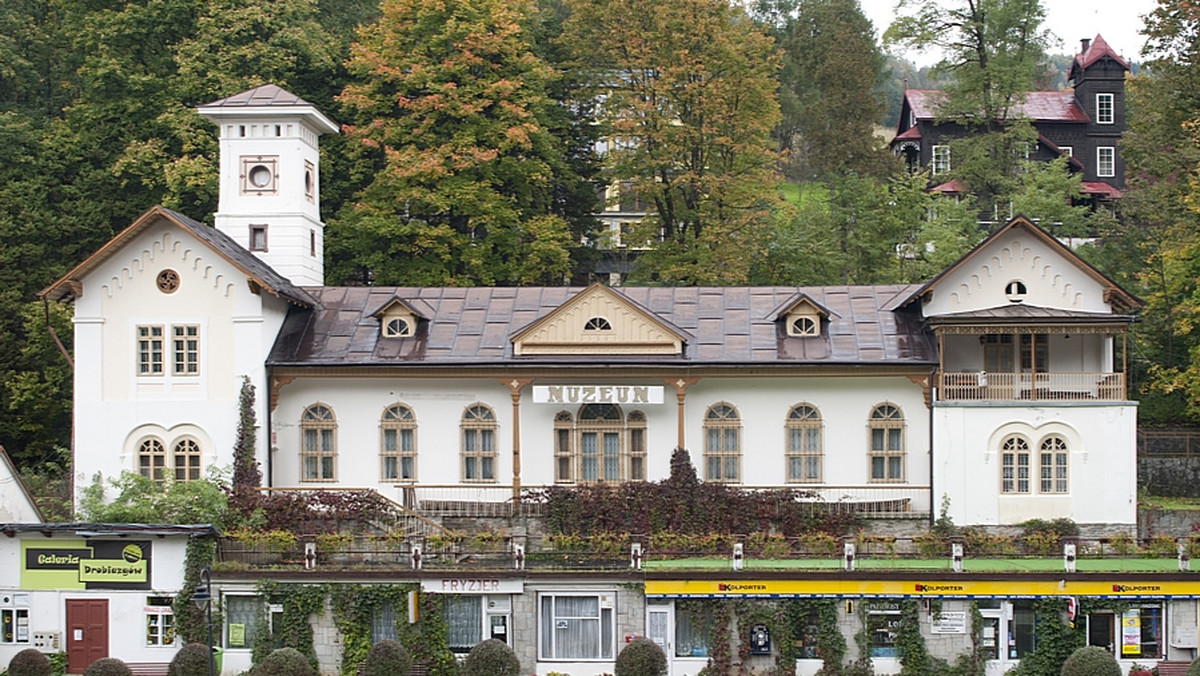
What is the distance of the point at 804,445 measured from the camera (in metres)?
37.9

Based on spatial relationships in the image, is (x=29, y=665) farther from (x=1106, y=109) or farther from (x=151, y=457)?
(x=1106, y=109)

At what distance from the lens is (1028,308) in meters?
36.7

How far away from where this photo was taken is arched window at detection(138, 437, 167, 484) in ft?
123

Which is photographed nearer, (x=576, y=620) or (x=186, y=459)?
(x=576, y=620)

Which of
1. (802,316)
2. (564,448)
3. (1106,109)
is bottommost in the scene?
(564,448)

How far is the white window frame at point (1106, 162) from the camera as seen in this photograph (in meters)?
69.3

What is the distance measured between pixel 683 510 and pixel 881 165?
3120cm

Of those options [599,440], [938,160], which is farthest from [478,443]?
[938,160]

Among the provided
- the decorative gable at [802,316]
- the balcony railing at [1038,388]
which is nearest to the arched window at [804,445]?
the decorative gable at [802,316]

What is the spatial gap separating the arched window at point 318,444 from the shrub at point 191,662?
870 cm

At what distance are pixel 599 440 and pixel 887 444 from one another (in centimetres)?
725

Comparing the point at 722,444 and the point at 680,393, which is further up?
the point at 680,393

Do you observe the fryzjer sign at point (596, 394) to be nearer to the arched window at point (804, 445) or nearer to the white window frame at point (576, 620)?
the arched window at point (804, 445)

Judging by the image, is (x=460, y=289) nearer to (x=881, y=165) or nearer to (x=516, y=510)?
(x=516, y=510)
